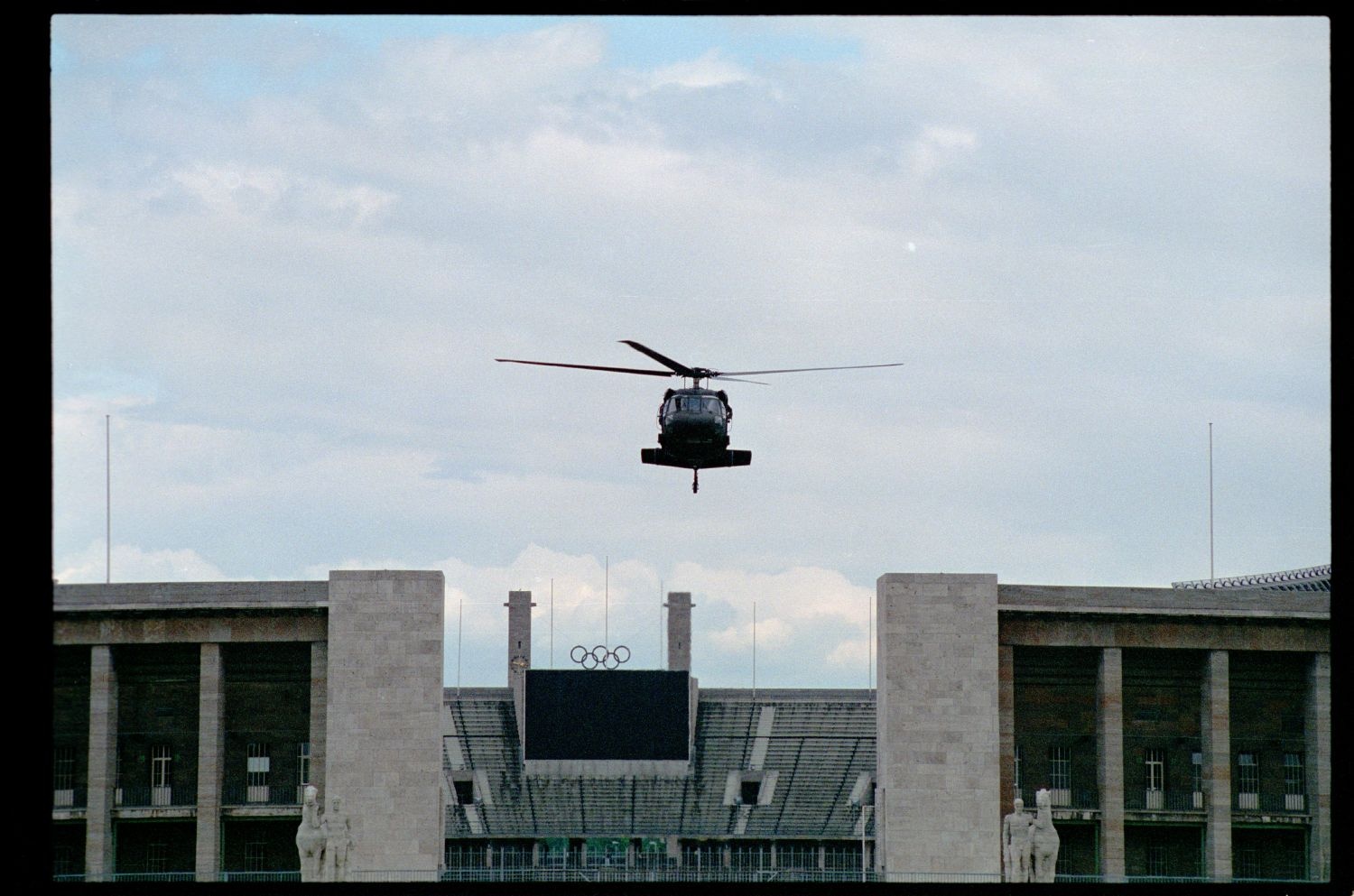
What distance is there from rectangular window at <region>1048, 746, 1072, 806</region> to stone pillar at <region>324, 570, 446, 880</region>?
1727 cm

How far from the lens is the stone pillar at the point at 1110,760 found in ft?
145

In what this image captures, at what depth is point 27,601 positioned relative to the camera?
37.9ft

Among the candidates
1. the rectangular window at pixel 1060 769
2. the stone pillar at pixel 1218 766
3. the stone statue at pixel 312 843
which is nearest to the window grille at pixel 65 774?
the stone statue at pixel 312 843

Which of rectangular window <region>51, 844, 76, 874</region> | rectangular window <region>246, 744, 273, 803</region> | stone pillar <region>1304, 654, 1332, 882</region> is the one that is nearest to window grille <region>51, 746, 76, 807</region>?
rectangular window <region>51, 844, 76, 874</region>

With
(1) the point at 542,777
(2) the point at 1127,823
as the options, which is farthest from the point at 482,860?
(2) the point at 1127,823

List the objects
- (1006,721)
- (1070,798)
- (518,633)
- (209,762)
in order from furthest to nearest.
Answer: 1. (518,633)
2. (1070,798)
3. (1006,721)
4. (209,762)

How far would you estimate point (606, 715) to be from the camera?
176ft

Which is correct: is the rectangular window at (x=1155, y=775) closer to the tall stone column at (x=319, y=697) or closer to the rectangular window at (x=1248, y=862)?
the rectangular window at (x=1248, y=862)

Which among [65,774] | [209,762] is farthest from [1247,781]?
[65,774]

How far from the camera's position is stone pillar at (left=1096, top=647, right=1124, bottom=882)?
1746 inches

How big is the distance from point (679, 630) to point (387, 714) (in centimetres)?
2759

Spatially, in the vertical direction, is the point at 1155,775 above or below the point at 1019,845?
above

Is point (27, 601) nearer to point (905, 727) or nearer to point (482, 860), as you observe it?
point (905, 727)

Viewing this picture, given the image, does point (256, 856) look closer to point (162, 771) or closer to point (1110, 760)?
point (162, 771)
